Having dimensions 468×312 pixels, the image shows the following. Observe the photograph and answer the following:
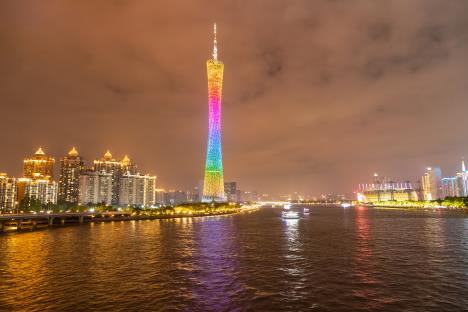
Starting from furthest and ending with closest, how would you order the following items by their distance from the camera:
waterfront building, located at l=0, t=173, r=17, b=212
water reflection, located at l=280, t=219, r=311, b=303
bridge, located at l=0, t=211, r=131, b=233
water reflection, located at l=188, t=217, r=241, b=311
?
1. waterfront building, located at l=0, t=173, r=17, b=212
2. bridge, located at l=0, t=211, r=131, b=233
3. water reflection, located at l=280, t=219, r=311, b=303
4. water reflection, located at l=188, t=217, r=241, b=311

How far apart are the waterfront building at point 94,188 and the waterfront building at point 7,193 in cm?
3359

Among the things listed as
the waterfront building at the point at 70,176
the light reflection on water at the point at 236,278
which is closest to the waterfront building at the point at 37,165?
the waterfront building at the point at 70,176

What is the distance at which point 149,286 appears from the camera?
2094 cm

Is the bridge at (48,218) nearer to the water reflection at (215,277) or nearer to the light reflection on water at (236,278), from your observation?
the light reflection on water at (236,278)

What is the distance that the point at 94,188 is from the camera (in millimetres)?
167500

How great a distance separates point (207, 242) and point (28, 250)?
18399 millimetres

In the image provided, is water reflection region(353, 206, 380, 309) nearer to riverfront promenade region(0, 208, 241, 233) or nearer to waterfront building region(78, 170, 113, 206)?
riverfront promenade region(0, 208, 241, 233)

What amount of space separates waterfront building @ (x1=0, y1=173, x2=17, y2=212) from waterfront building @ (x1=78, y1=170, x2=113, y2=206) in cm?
3359

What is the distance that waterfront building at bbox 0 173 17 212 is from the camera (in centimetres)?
12362

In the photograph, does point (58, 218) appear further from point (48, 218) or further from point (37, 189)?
point (37, 189)

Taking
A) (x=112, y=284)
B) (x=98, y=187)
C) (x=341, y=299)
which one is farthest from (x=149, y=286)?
(x=98, y=187)

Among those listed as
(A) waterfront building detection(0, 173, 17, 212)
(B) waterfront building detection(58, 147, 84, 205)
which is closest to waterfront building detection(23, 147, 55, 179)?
(B) waterfront building detection(58, 147, 84, 205)

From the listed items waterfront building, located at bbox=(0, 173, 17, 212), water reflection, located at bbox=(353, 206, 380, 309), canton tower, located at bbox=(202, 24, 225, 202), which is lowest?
water reflection, located at bbox=(353, 206, 380, 309)

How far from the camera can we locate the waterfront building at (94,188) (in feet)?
537
